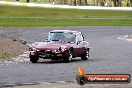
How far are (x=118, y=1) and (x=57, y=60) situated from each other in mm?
126628

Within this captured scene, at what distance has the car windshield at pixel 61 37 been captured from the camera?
24.4 metres

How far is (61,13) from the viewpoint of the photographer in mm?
95875

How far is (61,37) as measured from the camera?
80.4ft

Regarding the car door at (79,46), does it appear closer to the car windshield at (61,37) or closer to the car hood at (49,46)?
the car windshield at (61,37)

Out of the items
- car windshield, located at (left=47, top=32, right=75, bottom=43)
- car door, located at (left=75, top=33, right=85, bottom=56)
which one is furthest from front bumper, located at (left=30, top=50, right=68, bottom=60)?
car door, located at (left=75, top=33, right=85, bottom=56)

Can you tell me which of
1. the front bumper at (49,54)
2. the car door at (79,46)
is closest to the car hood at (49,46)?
the front bumper at (49,54)

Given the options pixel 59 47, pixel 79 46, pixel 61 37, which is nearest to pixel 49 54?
pixel 59 47

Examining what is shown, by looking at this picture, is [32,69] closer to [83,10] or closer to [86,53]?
[86,53]

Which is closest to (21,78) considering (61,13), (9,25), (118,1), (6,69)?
(6,69)

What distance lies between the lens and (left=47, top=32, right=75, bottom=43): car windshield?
24413mm

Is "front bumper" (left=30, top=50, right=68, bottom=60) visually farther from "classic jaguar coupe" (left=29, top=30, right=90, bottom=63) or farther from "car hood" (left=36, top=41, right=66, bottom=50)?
"car hood" (left=36, top=41, right=66, bottom=50)

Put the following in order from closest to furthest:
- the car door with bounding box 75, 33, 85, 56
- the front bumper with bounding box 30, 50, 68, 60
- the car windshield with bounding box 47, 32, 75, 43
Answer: the front bumper with bounding box 30, 50, 68, 60, the car windshield with bounding box 47, 32, 75, 43, the car door with bounding box 75, 33, 85, 56

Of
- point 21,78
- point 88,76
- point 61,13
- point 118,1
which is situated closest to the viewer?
point 88,76

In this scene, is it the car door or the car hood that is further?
the car door
